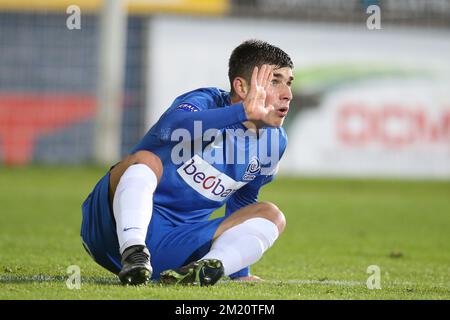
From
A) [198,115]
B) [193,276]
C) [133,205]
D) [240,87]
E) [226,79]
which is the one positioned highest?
[240,87]

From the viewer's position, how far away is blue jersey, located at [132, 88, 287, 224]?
208 inches

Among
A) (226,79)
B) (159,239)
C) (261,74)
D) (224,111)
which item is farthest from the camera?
(226,79)

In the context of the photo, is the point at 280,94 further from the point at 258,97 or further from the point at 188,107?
the point at 188,107

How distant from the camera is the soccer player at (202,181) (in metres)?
5.07

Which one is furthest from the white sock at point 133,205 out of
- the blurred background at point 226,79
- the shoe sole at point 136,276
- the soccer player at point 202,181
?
the blurred background at point 226,79

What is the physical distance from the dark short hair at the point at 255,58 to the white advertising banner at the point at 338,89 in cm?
1483

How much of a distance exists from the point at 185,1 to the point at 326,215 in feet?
31.9

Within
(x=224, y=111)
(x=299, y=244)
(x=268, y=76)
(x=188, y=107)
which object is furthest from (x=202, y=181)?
(x=299, y=244)

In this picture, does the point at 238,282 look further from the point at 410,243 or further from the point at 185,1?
the point at 185,1

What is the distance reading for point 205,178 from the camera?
544 centimetres

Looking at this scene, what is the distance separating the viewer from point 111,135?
1892cm

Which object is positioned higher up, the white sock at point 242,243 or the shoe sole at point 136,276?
the white sock at point 242,243

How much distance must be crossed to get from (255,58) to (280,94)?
273 millimetres

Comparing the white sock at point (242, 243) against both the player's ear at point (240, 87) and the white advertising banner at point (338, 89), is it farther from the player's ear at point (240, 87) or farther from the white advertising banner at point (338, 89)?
the white advertising banner at point (338, 89)
